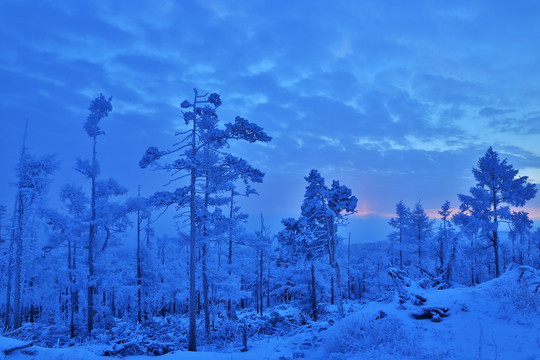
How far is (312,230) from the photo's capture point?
75.7 ft

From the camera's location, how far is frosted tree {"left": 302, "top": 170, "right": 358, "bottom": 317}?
22.3m

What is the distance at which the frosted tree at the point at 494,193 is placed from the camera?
2184 cm

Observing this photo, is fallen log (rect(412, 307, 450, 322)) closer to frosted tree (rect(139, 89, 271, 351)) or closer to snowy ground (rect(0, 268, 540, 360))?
snowy ground (rect(0, 268, 540, 360))

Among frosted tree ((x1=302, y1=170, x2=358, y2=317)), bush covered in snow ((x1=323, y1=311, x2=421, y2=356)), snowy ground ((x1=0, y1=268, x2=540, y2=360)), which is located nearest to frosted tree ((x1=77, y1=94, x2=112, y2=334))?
snowy ground ((x1=0, y1=268, x2=540, y2=360))

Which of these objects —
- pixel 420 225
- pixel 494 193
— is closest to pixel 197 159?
pixel 494 193

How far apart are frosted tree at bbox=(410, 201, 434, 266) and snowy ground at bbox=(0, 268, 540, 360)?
3270 cm

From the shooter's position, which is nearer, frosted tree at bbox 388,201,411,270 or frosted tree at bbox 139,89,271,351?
frosted tree at bbox 139,89,271,351

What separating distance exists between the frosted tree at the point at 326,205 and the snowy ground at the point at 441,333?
1060 cm

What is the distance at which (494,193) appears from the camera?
22.7 m

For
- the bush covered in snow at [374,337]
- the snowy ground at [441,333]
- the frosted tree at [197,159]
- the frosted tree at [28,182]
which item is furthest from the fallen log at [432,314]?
the frosted tree at [28,182]

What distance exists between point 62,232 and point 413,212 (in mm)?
39798

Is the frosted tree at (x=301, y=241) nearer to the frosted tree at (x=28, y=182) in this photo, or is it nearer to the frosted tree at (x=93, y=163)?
the frosted tree at (x=93, y=163)

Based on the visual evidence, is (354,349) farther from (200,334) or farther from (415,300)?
(200,334)

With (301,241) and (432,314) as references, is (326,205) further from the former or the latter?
(432,314)
